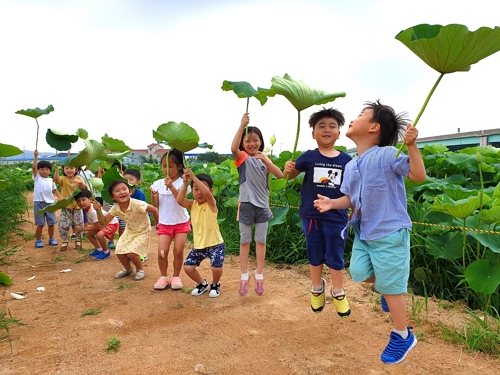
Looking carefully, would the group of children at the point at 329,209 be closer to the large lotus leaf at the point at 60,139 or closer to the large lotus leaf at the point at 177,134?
the large lotus leaf at the point at 177,134

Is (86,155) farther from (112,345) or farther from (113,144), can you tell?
(112,345)

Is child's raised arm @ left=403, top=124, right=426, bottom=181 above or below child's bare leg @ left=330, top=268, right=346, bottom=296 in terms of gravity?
above

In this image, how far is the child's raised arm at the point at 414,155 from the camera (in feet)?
5.54

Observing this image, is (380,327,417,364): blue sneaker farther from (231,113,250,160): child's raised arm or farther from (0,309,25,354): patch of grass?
(0,309,25,354): patch of grass

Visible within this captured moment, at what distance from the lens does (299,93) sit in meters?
2.36

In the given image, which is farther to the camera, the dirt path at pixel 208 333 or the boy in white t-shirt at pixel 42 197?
the boy in white t-shirt at pixel 42 197

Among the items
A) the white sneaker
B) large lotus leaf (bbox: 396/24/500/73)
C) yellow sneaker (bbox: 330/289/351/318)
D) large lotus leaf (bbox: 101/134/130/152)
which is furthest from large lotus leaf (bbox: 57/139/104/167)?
large lotus leaf (bbox: 396/24/500/73)

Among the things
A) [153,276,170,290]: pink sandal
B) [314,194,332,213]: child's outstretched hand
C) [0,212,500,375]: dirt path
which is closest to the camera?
[314,194,332,213]: child's outstretched hand

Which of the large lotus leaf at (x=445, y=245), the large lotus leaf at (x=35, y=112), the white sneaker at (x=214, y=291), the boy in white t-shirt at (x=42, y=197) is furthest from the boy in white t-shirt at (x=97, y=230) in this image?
the large lotus leaf at (x=445, y=245)

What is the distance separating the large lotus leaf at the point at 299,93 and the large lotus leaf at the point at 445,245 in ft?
5.91

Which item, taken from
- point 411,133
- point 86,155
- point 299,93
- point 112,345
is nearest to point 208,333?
point 112,345

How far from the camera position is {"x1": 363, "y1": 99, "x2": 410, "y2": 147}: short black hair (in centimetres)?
204

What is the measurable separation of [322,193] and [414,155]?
3.06ft

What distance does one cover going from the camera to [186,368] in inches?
89.5
